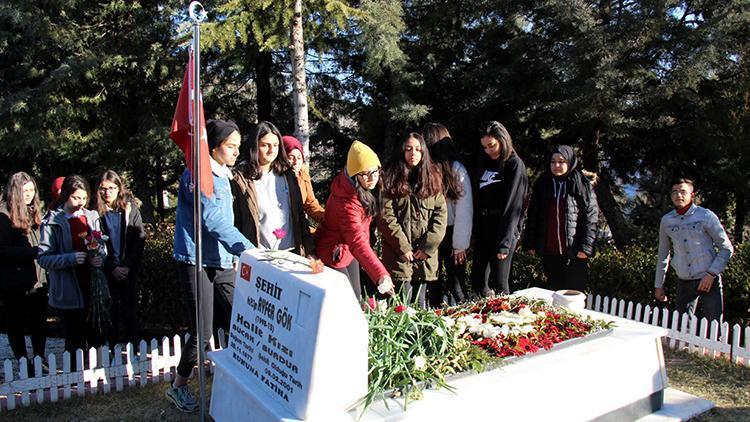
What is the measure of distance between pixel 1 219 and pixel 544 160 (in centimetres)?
1004

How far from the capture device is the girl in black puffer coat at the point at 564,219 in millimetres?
4945

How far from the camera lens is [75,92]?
35.1 feet

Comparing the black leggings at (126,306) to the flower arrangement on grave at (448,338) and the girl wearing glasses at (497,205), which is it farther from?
the girl wearing glasses at (497,205)

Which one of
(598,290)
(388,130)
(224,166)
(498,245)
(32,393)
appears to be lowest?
(32,393)

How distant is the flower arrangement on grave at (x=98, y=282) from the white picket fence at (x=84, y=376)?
1.24 feet

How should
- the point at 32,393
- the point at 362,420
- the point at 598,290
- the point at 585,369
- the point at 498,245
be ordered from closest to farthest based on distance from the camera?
the point at 362,420
the point at 585,369
the point at 32,393
the point at 498,245
the point at 598,290

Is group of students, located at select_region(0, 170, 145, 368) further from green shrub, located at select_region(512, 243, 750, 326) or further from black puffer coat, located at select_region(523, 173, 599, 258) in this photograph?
green shrub, located at select_region(512, 243, 750, 326)

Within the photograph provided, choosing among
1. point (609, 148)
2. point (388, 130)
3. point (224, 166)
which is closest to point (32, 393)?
point (224, 166)

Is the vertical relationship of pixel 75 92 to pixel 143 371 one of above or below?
above

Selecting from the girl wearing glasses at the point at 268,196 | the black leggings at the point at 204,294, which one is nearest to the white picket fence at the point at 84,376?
the black leggings at the point at 204,294

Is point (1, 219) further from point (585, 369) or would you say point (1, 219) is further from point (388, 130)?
point (388, 130)

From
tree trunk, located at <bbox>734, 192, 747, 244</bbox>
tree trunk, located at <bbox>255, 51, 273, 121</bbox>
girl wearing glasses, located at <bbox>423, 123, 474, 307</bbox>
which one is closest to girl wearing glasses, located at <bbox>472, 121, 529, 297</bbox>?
girl wearing glasses, located at <bbox>423, 123, 474, 307</bbox>

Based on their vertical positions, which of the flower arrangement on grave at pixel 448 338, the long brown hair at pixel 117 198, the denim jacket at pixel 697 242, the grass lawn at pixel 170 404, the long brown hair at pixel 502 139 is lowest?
the grass lawn at pixel 170 404

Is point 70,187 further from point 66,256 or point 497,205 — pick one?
point 497,205
